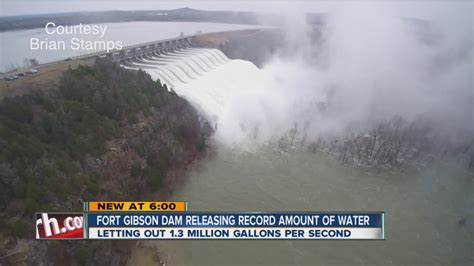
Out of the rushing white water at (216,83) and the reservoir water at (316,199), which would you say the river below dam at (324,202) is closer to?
the reservoir water at (316,199)

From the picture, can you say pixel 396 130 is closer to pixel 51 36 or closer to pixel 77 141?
pixel 77 141

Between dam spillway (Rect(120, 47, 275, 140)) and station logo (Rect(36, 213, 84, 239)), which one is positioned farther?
dam spillway (Rect(120, 47, 275, 140))

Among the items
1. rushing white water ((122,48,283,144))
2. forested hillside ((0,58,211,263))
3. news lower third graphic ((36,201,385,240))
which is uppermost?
rushing white water ((122,48,283,144))

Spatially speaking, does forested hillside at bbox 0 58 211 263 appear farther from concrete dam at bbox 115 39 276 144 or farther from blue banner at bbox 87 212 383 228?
blue banner at bbox 87 212 383 228

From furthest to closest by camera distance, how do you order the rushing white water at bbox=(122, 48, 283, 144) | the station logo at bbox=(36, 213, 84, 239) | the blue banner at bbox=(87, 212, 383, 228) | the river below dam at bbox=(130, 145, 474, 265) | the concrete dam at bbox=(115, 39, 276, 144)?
1. the concrete dam at bbox=(115, 39, 276, 144)
2. the rushing white water at bbox=(122, 48, 283, 144)
3. the river below dam at bbox=(130, 145, 474, 265)
4. the station logo at bbox=(36, 213, 84, 239)
5. the blue banner at bbox=(87, 212, 383, 228)

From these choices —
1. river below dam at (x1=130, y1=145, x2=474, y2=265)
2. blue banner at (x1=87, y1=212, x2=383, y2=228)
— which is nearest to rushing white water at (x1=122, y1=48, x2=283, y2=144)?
river below dam at (x1=130, y1=145, x2=474, y2=265)

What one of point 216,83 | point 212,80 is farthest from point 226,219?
point 212,80
